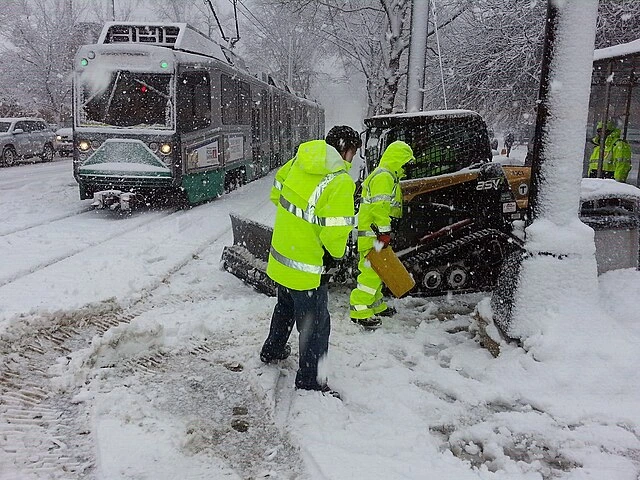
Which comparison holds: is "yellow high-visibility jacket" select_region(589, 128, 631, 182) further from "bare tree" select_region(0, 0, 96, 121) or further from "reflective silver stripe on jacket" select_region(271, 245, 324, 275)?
"bare tree" select_region(0, 0, 96, 121)

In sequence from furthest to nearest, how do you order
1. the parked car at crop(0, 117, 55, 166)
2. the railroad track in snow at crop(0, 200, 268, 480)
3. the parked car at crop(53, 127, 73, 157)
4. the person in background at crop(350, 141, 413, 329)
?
the parked car at crop(53, 127, 73, 157), the parked car at crop(0, 117, 55, 166), the person in background at crop(350, 141, 413, 329), the railroad track in snow at crop(0, 200, 268, 480)

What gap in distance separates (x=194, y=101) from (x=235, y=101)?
2.72m

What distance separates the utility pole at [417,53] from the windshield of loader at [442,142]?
407cm

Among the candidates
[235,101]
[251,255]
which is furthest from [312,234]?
[235,101]

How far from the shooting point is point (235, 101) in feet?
48.1

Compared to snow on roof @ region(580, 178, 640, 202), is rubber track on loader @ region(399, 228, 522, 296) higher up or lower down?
lower down

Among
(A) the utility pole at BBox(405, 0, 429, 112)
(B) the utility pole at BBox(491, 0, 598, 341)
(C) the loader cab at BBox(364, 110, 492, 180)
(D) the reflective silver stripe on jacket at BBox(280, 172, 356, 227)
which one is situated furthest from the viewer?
(A) the utility pole at BBox(405, 0, 429, 112)

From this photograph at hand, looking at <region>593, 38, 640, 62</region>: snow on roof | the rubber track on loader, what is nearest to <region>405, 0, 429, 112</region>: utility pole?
<region>593, 38, 640, 62</region>: snow on roof

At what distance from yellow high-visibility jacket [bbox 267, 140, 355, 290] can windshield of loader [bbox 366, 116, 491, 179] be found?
2.86 metres

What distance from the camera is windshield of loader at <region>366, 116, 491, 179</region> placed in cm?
665

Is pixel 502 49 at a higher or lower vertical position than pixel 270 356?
higher

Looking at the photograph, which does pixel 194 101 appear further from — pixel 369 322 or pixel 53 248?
pixel 369 322

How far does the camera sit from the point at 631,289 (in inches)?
209

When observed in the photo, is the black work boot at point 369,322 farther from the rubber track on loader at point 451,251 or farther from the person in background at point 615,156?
the person in background at point 615,156
